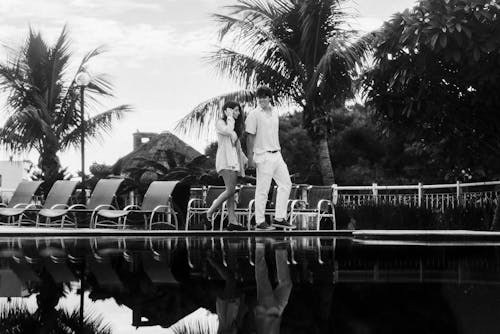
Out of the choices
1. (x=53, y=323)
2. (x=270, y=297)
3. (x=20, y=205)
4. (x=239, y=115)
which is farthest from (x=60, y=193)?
(x=53, y=323)

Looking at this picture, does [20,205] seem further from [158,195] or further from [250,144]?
[250,144]

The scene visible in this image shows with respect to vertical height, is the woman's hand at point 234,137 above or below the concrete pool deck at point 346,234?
above

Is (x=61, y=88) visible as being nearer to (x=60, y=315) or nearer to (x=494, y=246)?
(x=494, y=246)

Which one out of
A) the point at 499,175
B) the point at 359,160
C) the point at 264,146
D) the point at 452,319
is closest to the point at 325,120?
the point at 499,175

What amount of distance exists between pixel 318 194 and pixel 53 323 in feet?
37.5

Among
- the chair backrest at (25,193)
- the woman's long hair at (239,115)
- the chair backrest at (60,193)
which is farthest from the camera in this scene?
the chair backrest at (25,193)

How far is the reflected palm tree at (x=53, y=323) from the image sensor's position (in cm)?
345

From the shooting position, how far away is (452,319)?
147 inches

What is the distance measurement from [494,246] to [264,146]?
345 centimetres

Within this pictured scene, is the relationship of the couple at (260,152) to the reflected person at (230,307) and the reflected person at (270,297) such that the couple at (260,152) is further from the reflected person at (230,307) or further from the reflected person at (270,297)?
the reflected person at (230,307)

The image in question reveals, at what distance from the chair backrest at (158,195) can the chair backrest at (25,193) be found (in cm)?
399

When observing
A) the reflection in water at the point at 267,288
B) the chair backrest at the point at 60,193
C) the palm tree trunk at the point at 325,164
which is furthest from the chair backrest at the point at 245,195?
the palm tree trunk at the point at 325,164

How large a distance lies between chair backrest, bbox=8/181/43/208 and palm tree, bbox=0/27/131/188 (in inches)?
210

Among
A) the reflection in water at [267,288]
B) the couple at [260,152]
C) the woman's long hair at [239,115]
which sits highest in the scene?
the woman's long hair at [239,115]
